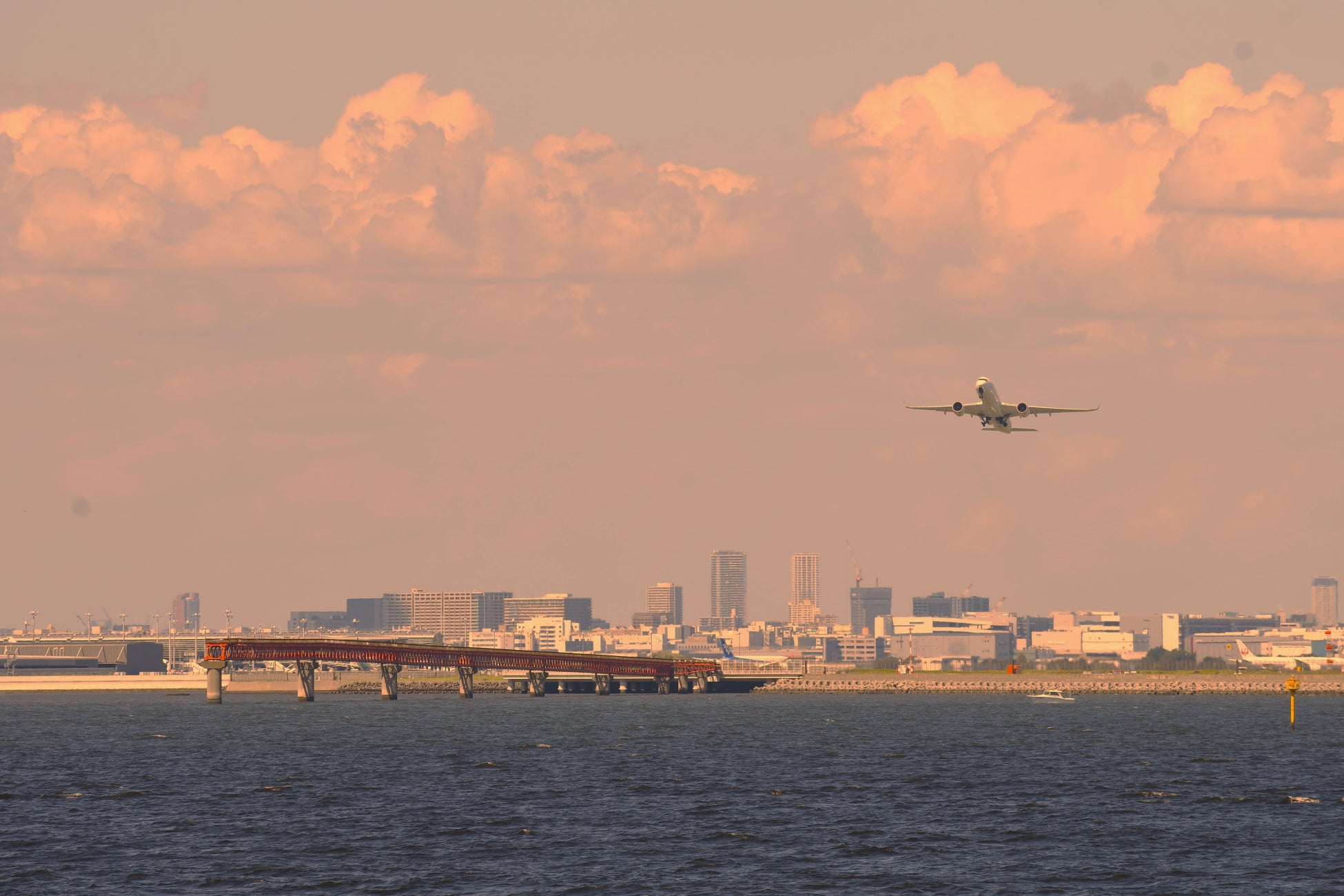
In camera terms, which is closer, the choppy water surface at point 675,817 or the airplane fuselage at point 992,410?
the choppy water surface at point 675,817

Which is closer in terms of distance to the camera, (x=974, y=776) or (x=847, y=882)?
(x=847, y=882)

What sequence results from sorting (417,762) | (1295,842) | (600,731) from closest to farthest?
1. (1295,842)
2. (417,762)
3. (600,731)

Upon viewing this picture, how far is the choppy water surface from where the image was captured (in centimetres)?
7781

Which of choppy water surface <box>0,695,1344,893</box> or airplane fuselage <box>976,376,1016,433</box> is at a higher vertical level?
airplane fuselage <box>976,376,1016,433</box>

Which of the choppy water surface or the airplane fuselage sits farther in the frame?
the airplane fuselage

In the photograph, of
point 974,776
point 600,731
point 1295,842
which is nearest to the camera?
point 1295,842

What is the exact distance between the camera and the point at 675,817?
99938 millimetres

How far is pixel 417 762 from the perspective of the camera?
458ft

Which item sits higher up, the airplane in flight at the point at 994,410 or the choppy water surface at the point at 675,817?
the airplane in flight at the point at 994,410

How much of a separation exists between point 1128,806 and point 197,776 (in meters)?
65.1

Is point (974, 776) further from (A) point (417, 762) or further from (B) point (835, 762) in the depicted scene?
(A) point (417, 762)

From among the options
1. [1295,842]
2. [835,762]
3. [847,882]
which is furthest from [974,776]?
[847,882]

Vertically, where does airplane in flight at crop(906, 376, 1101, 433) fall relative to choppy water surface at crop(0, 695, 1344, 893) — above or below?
above

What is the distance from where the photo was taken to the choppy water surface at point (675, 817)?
7781cm
